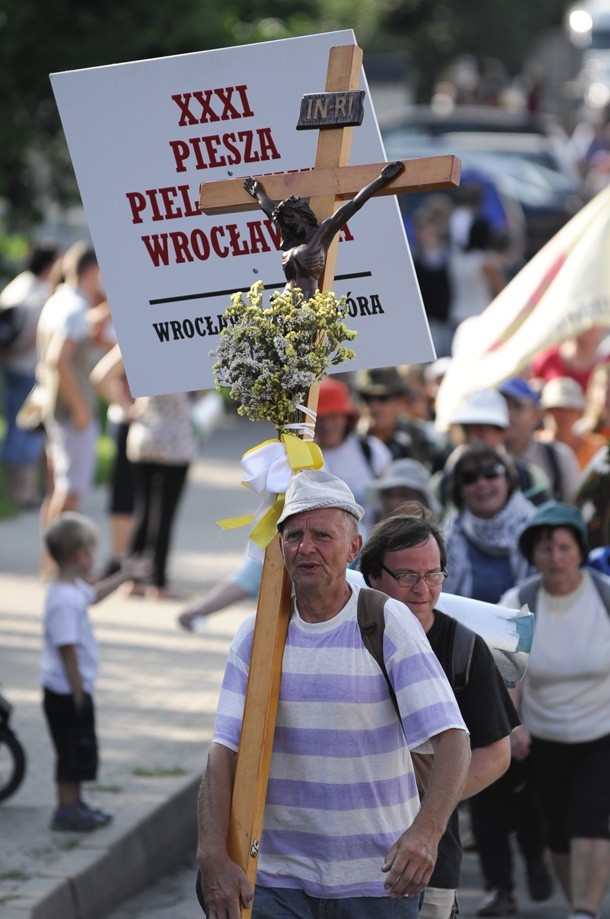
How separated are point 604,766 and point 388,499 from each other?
63.8 inches

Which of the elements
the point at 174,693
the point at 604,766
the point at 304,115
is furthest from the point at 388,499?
the point at 304,115

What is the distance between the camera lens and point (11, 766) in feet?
25.0

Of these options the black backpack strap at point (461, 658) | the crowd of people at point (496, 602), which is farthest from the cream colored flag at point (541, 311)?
the black backpack strap at point (461, 658)

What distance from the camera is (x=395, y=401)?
382 inches

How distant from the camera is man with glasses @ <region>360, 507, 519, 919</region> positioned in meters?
4.78

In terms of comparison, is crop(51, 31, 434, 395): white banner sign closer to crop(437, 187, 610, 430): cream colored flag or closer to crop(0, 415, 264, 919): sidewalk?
crop(0, 415, 264, 919): sidewalk

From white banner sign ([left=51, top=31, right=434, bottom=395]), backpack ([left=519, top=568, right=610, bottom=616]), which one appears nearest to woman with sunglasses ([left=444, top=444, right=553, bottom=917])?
backpack ([left=519, top=568, right=610, bottom=616])

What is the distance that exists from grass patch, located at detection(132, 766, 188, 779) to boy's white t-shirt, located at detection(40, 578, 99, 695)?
0.87m

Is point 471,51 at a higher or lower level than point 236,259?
higher

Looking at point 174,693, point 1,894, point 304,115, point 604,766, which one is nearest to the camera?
point 304,115

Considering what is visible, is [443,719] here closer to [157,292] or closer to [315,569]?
[315,569]

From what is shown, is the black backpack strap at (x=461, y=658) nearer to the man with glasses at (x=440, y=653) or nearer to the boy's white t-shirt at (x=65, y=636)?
the man with glasses at (x=440, y=653)

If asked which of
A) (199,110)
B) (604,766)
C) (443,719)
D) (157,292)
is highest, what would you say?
(199,110)

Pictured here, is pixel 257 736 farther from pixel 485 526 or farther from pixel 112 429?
pixel 112 429
